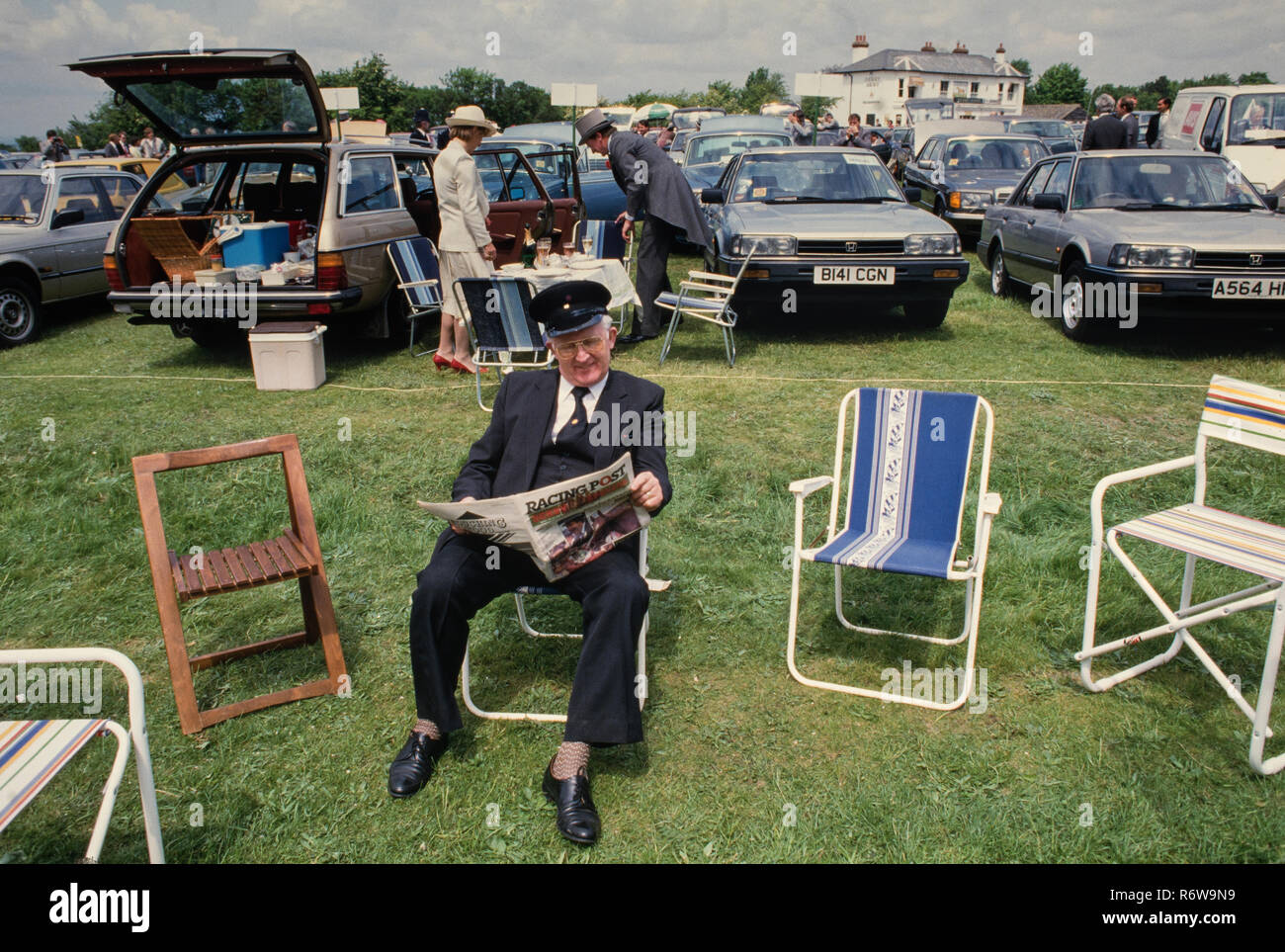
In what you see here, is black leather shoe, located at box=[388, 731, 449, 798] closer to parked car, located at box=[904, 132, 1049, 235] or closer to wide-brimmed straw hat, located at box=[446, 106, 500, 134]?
wide-brimmed straw hat, located at box=[446, 106, 500, 134]

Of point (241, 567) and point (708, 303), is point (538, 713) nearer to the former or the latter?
point (241, 567)

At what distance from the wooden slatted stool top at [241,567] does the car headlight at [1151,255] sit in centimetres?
666

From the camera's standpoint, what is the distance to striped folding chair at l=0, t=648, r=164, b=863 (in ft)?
6.87

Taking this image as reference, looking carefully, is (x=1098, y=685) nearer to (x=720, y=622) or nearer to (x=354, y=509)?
(x=720, y=622)

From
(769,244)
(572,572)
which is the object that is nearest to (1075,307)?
(769,244)

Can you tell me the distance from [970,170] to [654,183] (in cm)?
701

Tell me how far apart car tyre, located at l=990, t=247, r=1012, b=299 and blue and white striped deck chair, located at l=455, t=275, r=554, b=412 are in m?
5.89

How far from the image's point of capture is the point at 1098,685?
11.3 feet

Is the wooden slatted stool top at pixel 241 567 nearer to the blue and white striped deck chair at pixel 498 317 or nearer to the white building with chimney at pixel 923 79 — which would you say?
the blue and white striped deck chair at pixel 498 317

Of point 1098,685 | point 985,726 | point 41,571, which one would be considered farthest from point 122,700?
point 1098,685

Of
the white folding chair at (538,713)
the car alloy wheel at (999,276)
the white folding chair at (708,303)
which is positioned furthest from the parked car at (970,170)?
the white folding chair at (538,713)

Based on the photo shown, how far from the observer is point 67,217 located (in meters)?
9.79

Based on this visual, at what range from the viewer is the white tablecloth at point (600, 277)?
726 centimetres
